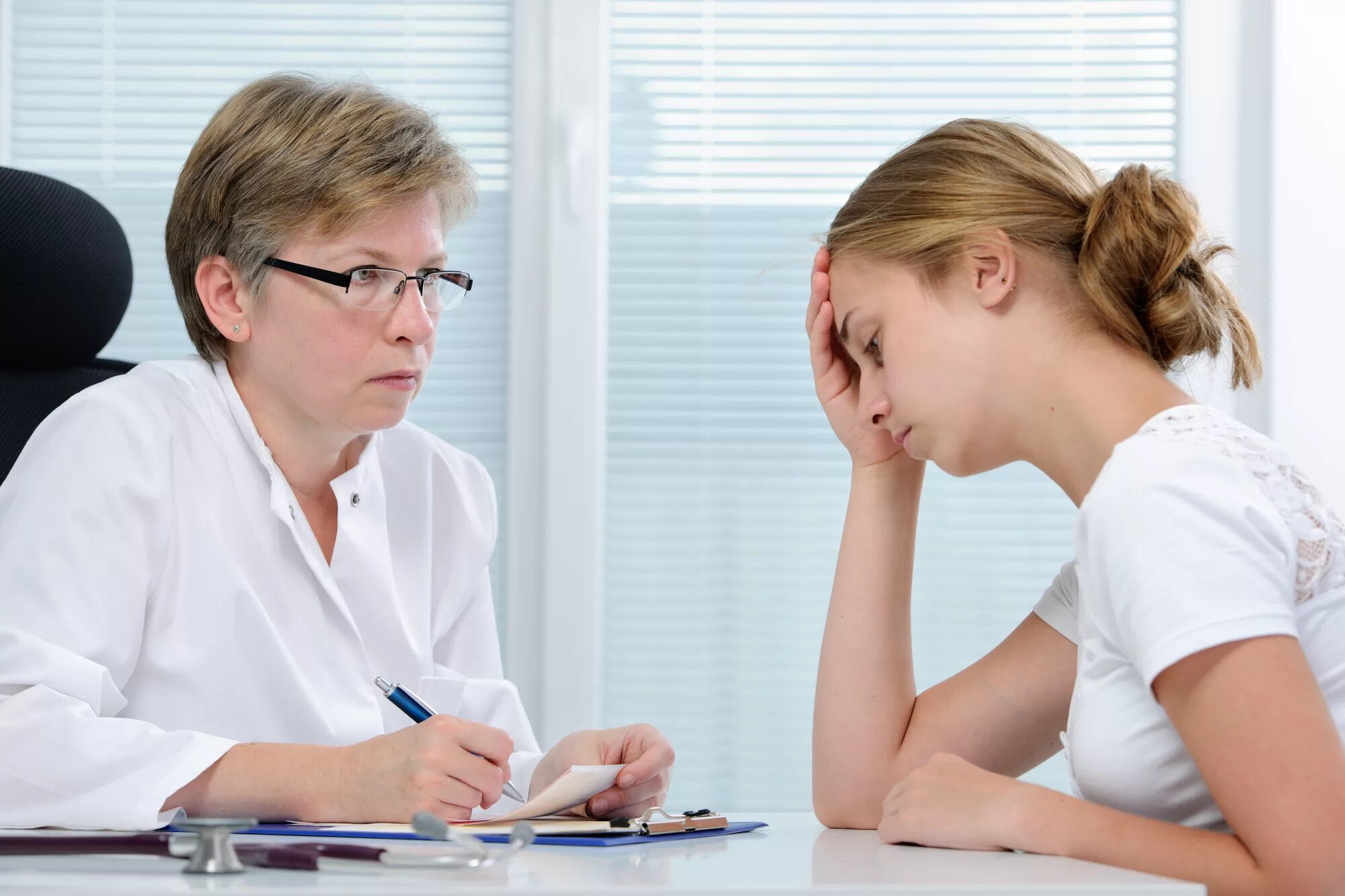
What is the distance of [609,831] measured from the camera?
95cm

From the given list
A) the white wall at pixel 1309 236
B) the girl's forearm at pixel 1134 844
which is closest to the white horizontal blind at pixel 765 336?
the white wall at pixel 1309 236

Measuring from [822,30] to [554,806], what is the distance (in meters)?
1.75

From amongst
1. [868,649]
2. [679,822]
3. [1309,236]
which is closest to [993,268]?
[868,649]

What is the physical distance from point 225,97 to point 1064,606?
1.85 metres

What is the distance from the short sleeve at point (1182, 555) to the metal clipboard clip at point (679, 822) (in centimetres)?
34

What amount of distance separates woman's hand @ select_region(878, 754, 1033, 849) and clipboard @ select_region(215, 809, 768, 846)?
0.46 feet

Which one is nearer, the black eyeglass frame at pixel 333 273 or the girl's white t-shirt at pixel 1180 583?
the girl's white t-shirt at pixel 1180 583

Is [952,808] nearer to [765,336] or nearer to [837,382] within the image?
[837,382]

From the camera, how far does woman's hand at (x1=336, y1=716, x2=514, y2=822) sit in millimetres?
1017

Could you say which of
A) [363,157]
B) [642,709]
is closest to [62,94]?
[363,157]

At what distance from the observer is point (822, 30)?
237 cm

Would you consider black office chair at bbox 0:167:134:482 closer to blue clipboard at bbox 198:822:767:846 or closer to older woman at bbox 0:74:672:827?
older woman at bbox 0:74:672:827

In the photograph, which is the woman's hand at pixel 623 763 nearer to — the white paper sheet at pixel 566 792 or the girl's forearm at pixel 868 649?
the white paper sheet at pixel 566 792

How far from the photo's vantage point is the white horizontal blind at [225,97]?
2342 mm
